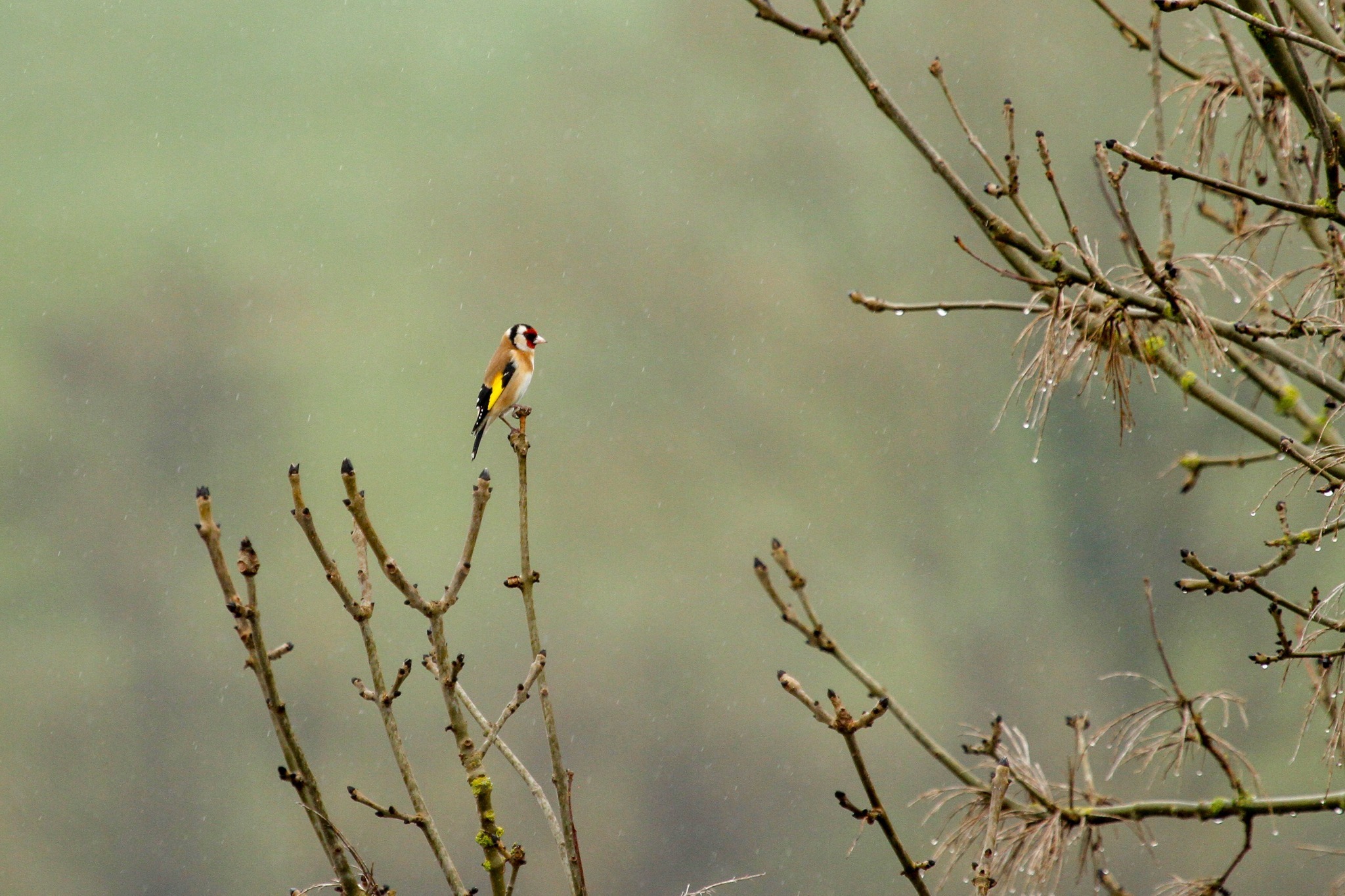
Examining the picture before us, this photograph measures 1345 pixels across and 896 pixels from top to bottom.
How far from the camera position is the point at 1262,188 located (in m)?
3.48

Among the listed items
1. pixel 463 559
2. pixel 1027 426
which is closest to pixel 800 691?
pixel 463 559

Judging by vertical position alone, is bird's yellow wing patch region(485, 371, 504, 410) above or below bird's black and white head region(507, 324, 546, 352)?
A: below

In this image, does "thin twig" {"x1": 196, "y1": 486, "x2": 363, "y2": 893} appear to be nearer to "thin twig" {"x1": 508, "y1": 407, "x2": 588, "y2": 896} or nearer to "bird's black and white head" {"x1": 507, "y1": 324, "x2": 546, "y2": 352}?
"thin twig" {"x1": 508, "y1": 407, "x2": 588, "y2": 896}

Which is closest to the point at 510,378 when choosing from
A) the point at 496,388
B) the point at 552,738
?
the point at 496,388

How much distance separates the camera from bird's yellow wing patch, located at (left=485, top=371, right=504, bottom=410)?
3.98 metres

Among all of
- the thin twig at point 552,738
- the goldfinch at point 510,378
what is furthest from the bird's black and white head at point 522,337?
the thin twig at point 552,738

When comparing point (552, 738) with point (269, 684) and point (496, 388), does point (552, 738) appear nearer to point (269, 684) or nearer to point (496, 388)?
point (269, 684)

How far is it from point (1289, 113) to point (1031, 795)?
186cm

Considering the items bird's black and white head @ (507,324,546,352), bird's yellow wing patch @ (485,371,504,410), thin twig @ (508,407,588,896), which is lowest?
thin twig @ (508,407,588,896)

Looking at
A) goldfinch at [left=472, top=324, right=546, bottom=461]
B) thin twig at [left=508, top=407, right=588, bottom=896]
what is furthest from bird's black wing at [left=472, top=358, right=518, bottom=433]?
thin twig at [left=508, top=407, right=588, bottom=896]

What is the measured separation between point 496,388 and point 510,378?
78 millimetres

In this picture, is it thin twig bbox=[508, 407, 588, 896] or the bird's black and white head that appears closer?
thin twig bbox=[508, 407, 588, 896]

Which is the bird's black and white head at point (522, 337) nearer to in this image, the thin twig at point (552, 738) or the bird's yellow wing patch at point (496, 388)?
the bird's yellow wing patch at point (496, 388)

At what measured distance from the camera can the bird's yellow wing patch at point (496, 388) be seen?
398 centimetres
